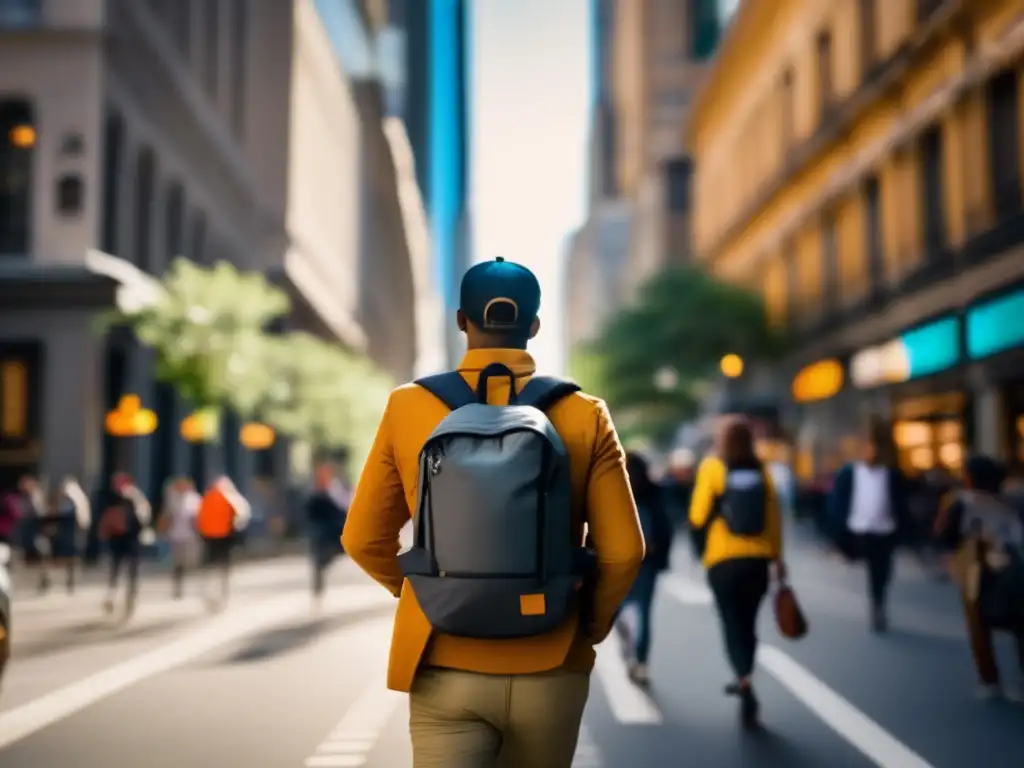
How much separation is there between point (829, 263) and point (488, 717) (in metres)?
41.4

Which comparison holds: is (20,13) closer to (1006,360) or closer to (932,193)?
(932,193)

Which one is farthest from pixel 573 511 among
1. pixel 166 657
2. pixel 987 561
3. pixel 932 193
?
pixel 932 193

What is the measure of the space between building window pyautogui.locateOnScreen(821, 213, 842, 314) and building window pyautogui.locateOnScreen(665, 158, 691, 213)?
57.2m

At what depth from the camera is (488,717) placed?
10.4 ft

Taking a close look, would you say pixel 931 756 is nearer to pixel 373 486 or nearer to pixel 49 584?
pixel 373 486

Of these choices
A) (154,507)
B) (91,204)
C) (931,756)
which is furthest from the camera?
(154,507)

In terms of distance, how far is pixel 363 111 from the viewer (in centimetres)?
9662

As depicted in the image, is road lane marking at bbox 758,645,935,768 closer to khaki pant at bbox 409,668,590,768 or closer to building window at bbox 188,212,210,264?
khaki pant at bbox 409,668,590,768

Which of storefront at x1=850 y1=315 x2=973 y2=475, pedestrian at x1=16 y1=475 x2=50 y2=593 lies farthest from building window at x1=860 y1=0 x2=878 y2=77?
pedestrian at x1=16 y1=475 x2=50 y2=593

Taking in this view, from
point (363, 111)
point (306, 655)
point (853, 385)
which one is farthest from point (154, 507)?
point (363, 111)

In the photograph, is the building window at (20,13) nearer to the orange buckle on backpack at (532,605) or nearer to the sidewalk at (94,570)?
the sidewalk at (94,570)

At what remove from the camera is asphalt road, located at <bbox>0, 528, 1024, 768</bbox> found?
744cm

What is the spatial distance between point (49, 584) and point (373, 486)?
1960 centimetres

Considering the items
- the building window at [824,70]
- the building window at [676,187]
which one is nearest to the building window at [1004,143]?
the building window at [824,70]
